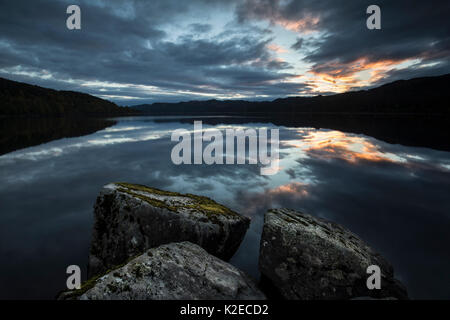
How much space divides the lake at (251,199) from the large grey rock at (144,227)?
3.64ft

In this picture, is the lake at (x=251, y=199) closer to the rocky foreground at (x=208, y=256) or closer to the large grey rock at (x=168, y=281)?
the rocky foreground at (x=208, y=256)

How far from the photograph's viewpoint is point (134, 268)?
13.7 feet

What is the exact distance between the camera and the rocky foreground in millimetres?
4082

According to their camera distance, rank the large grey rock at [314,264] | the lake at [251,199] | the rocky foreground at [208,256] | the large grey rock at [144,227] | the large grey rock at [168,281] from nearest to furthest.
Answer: the large grey rock at [168,281] < the rocky foreground at [208,256] < the large grey rock at [314,264] < the large grey rock at [144,227] < the lake at [251,199]

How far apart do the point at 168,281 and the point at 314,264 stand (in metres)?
3.36

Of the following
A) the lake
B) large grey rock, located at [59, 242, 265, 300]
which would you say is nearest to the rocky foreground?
large grey rock, located at [59, 242, 265, 300]

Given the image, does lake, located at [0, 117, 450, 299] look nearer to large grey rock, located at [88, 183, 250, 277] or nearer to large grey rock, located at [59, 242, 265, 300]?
large grey rock, located at [88, 183, 250, 277]

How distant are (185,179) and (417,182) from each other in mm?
16927

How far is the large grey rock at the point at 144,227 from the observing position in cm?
618

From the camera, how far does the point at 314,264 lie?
4.99m

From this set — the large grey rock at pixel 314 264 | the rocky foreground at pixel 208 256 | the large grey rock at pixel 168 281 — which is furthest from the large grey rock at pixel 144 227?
the large grey rock at pixel 314 264
